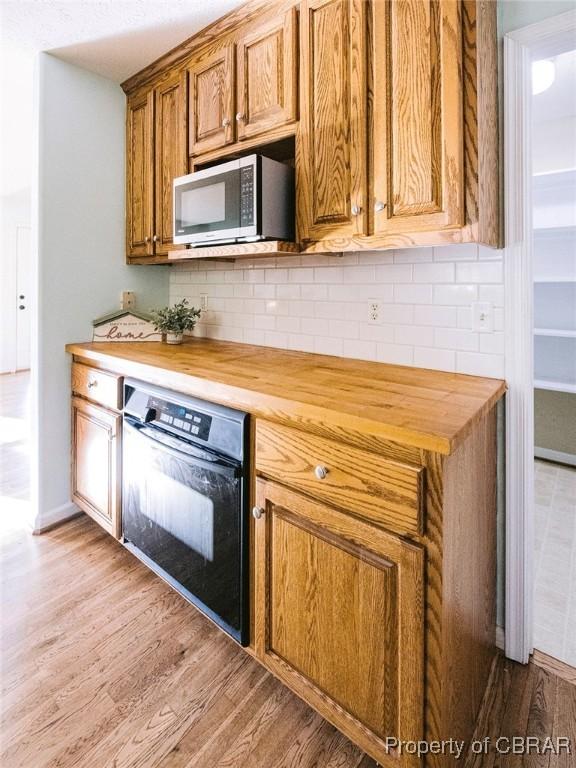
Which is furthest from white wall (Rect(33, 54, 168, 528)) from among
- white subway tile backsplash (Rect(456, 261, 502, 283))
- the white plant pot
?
white subway tile backsplash (Rect(456, 261, 502, 283))

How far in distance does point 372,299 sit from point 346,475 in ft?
3.07

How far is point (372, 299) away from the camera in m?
1.81

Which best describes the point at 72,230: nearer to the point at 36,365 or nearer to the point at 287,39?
the point at 36,365

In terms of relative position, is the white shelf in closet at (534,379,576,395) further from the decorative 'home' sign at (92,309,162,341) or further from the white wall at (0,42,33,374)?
the white wall at (0,42,33,374)

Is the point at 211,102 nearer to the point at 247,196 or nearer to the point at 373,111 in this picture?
the point at 247,196

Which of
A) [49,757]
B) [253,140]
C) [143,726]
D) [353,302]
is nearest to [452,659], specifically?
[143,726]

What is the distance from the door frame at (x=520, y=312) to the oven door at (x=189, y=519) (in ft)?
2.95

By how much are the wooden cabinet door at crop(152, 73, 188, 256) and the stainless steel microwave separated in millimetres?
365

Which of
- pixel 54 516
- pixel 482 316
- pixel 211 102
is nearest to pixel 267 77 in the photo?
pixel 211 102

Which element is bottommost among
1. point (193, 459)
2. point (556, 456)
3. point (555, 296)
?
point (556, 456)

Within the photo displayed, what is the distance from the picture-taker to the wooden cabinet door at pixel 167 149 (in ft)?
6.88

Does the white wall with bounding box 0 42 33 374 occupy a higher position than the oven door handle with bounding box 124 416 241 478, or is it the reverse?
the white wall with bounding box 0 42 33 374

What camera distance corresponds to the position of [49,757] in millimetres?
1198

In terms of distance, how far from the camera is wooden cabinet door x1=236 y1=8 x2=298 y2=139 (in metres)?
1.60
